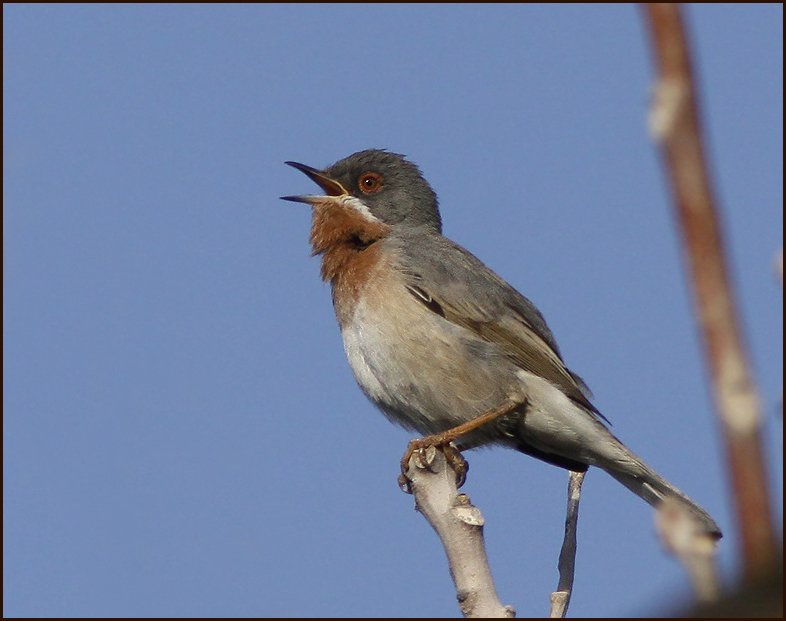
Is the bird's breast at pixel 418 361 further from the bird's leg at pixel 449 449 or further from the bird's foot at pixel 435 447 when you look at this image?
the bird's foot at pixel 435 447

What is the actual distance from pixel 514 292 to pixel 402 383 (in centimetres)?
152

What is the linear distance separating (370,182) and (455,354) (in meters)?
2.15

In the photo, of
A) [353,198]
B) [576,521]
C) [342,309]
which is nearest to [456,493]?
[576,521]

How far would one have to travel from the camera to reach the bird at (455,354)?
285 inches

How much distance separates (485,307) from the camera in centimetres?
773

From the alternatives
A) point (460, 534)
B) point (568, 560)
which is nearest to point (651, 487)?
point (568, 560)

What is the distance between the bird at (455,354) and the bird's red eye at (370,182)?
413 millimetres

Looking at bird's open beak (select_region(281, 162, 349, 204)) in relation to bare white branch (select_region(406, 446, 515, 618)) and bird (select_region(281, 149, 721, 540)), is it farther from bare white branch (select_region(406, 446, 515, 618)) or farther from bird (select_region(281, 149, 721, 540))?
bare white branch (select_region(406, 446, 515, 618))

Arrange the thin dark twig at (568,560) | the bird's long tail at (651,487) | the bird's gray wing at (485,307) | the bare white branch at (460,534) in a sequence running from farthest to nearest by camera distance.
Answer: the bird's gray wing at (485,307), the bird's long tail at (651,487), the thin dark twig at (568,560), the bare white branch at (460,534)

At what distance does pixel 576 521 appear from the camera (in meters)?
5.13

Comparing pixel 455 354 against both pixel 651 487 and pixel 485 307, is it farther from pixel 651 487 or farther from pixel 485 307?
pixel 651 487

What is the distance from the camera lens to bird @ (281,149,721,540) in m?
7.25

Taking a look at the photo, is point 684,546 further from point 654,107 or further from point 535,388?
point 535,388

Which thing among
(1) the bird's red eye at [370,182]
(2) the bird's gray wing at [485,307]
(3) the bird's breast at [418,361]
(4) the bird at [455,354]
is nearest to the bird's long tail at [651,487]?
(4) the bird at [455,354]
